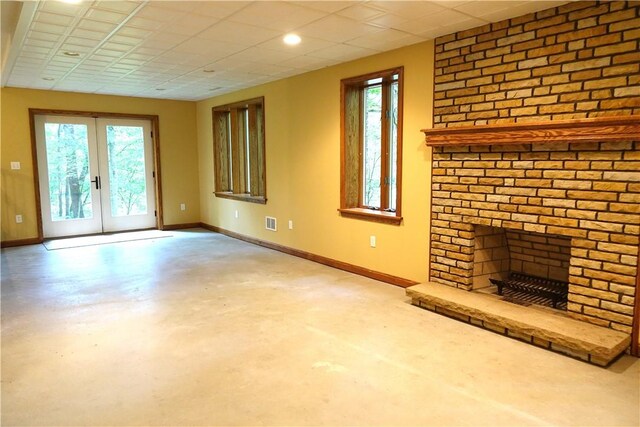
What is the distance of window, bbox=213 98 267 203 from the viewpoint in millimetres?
6480

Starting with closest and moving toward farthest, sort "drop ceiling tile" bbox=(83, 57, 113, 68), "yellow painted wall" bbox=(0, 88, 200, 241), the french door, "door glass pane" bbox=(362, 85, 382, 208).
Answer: "drop ceiling tile" bbox=(83, 57, 113, 68)
"door glass pane" bbox=(362, 85, 382, 208)
"yellow painted wall" bbox=(0, 88, 200, 241)
the french door

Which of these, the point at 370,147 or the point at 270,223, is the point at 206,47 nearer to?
the point at 370,147

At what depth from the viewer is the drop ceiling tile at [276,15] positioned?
2.99m

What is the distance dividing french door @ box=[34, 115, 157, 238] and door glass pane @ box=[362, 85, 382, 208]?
4.51 meters

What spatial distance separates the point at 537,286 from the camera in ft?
11.8

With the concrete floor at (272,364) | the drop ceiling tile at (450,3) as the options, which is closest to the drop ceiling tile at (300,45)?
the drop ceiling tile at (450,3)

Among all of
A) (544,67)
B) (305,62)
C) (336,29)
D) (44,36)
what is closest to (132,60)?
(44,36)

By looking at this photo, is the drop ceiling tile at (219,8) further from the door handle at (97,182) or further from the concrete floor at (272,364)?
the door handle at (97,182)

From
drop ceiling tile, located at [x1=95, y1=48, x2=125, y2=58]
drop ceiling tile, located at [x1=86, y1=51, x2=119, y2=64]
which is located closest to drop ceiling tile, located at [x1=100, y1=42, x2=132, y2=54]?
drop ceiling tile, located at [x1=95, y1=48, x2=125, y2=58]

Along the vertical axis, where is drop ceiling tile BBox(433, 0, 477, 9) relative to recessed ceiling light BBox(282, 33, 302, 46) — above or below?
below

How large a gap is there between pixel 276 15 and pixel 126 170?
529cm

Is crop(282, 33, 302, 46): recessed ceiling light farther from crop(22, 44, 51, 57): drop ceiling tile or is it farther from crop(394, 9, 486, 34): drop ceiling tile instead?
crop(22, 44, 51, 57): drop ceiling tile

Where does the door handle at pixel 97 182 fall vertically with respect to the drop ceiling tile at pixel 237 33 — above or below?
below

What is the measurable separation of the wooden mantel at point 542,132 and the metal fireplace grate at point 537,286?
4.10ft
